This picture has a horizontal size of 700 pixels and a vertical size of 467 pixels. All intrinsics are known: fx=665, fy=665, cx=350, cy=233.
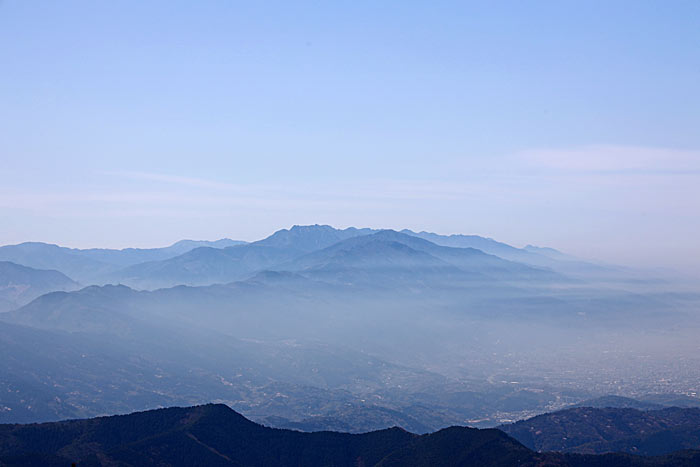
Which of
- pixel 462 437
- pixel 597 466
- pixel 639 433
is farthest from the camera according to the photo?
pixel 639 433

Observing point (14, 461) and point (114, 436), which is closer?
point (14, 461)

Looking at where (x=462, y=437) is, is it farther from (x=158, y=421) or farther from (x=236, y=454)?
(x=158, y=421)

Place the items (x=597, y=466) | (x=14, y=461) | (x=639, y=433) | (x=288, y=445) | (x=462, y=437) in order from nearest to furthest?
(x=14, y=461)
(x=597, y=466)
(x=462, y=437)
(x=288, y=445)
(x=639, y=433)

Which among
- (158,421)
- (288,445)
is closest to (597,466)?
(288,445)

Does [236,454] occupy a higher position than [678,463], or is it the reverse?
[678,463]

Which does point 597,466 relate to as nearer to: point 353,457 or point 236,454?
point 353,457

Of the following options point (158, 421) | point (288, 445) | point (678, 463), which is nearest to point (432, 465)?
point (288, 445)
